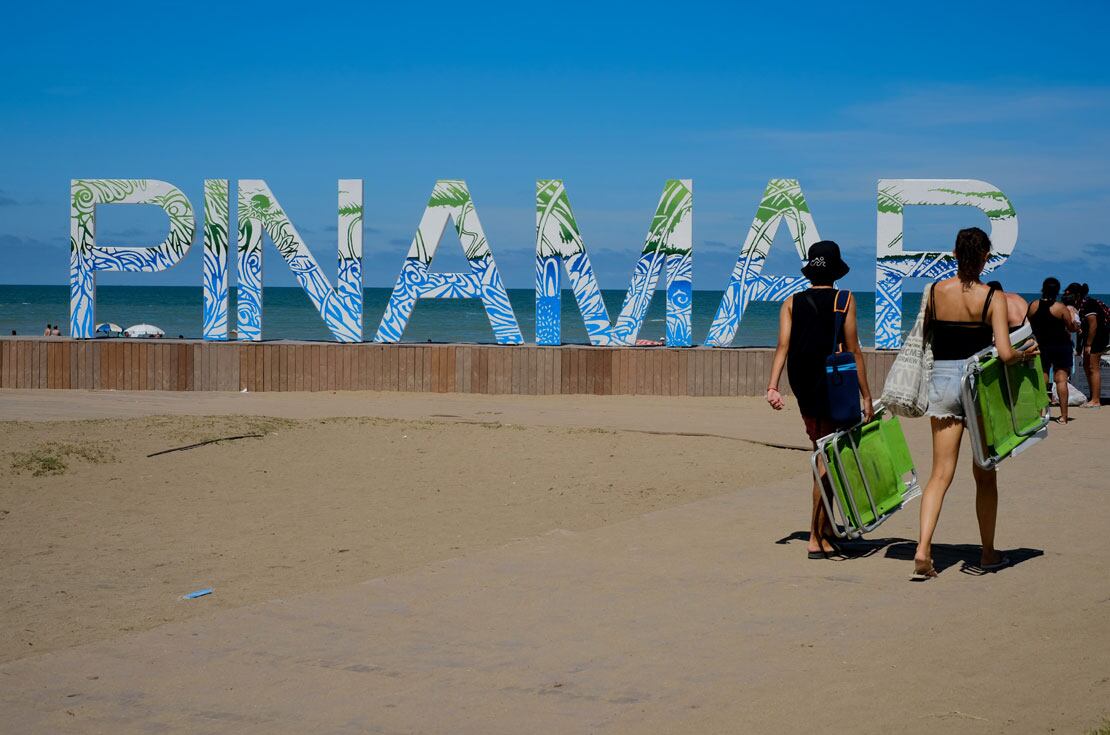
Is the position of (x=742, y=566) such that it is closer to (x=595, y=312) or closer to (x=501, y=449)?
(x=501, y=449)

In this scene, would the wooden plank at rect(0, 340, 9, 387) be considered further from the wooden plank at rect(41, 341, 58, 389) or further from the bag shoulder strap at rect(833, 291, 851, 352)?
the bag shoulder strap at rect(833, 291, 851, 352)

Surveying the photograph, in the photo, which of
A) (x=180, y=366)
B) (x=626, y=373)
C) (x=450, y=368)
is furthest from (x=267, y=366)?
(x=626, y=373)

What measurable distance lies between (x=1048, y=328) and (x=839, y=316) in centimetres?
805

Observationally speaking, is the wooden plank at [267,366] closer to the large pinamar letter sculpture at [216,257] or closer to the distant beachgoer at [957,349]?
the large pinamar letter sculpture at [216,257]

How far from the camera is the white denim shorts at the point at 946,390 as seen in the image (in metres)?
5.92

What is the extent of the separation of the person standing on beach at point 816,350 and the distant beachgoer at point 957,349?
42 centimetres

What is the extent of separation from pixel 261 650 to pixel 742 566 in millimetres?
2543

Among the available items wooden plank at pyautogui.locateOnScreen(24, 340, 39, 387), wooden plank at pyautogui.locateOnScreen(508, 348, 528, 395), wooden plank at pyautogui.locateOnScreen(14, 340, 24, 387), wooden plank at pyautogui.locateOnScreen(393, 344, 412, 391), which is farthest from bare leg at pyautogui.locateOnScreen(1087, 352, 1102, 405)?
wooden plank at pyautogui.locateOnScreen(14, 340, 24, 387)

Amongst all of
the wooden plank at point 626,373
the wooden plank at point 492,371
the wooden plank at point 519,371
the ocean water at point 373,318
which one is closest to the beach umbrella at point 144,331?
the ocean water at point 373,318

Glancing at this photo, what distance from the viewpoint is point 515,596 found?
5598 millimetres

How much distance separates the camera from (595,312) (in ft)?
55.5

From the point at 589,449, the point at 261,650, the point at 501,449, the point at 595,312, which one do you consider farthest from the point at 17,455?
the point at 595,312

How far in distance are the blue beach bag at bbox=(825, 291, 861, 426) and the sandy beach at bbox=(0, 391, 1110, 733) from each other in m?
0.76

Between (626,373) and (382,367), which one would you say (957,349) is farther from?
(382,367)
